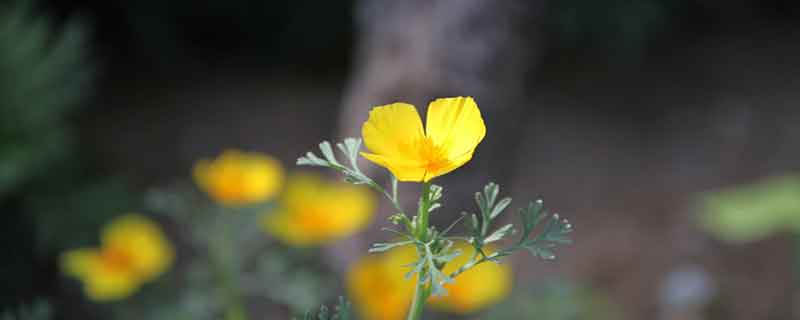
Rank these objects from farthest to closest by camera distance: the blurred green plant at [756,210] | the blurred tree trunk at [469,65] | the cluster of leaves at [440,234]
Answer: the blurred green plant at [756,210]
the blurred tree trunk at [469,65]
the cluster of leaves at [440,234]

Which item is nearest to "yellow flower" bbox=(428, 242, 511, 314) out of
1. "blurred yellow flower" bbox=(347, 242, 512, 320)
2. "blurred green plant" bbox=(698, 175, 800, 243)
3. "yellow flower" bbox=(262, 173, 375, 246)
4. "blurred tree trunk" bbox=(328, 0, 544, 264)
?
"blurred yellow flower" bbox=(347, 242, 512, 320)

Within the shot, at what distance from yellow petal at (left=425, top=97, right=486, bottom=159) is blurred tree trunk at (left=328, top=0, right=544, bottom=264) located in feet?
3.94

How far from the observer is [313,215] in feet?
5.29

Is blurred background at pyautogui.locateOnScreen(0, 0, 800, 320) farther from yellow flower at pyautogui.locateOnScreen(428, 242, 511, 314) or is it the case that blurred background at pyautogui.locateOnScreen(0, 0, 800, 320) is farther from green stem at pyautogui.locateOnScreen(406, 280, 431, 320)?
green stem at pyautogui.locateOnScreen(406, 280, 431, 320)

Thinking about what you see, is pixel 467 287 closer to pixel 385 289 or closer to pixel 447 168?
pixel 385 289

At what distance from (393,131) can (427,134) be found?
2 centimetres

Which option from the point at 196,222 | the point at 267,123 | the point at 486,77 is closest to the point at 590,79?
the point at 267,123

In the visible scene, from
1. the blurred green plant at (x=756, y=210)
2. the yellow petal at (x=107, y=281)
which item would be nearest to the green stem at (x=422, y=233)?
the yellow petal at (x=107, y=281)

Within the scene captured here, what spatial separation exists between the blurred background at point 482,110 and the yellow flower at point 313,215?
210mm

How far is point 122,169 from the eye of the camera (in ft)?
9.50

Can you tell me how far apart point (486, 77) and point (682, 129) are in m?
1.88

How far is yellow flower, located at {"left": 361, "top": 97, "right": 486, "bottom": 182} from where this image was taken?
1.67 ft

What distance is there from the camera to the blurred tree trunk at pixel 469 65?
1.80 meters

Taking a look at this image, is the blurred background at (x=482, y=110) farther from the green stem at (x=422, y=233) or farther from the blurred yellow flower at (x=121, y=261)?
the green stem at (x=422, y=233)
